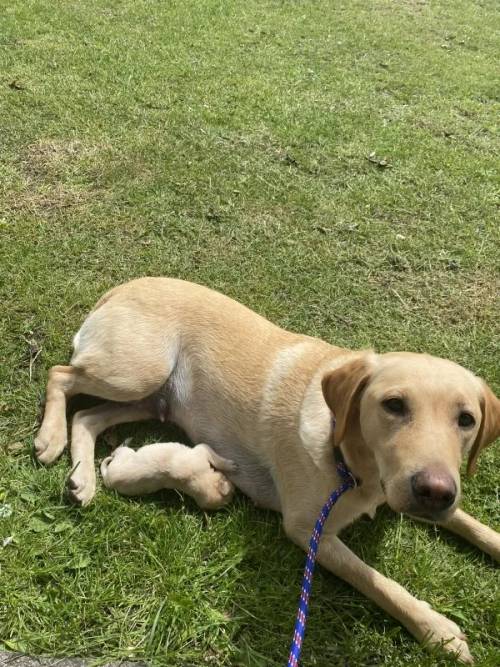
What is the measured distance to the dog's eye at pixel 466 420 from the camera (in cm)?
263

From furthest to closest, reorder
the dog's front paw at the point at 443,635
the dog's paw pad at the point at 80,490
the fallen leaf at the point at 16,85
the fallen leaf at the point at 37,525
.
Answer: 1. the fallen leaf at the point at 16,85
2. the dog's paw pad at the point at 80,490
3. the fallen leaf at the point at 37,525
4. the dog's front paw at the point at 443,635

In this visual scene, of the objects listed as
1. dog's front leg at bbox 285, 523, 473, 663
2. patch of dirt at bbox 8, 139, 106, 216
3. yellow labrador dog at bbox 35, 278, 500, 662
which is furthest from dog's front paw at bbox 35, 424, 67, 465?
patch of dirt at bbox 8, 139, 106, 216

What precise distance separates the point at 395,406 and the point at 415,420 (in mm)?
112

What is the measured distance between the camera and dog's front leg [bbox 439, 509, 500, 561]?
3.21 metres

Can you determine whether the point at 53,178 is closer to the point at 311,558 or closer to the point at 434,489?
the point at 311,558

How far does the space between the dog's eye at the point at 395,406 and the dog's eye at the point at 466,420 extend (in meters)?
0.26

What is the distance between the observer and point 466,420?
2658 mm

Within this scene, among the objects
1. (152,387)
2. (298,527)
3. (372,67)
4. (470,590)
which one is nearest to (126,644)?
(298,527)

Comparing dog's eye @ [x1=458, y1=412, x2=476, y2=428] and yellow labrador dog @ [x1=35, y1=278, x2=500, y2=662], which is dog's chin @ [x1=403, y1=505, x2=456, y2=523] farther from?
dog's eye @ [x1=458, y1=412, x2=476, y2=428]

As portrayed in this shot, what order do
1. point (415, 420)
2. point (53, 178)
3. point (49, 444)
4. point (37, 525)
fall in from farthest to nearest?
point (53, 178), point (49, 444), point (37, 525), point (415, 420)

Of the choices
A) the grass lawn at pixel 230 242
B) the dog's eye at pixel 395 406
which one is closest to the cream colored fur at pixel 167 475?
the grass lawn at pixel 230 242

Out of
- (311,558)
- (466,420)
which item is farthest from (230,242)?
(311,558)

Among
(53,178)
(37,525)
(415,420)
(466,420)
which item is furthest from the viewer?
(53,178)

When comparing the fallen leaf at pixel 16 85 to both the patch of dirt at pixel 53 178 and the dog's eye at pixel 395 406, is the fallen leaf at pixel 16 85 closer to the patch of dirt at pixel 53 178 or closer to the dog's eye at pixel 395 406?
the patch of dirt at pixel 53 178
